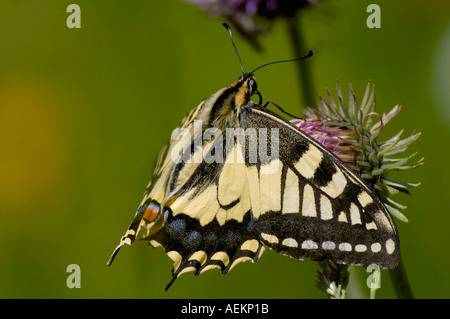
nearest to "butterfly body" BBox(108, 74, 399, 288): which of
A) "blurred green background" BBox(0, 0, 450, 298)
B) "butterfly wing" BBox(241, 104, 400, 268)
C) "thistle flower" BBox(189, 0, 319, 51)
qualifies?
"butterfly wing" BBox(241, 104, 400, 268)

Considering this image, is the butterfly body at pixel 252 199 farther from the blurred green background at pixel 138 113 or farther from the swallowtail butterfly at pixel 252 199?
the blurred green background at pixel 138 113

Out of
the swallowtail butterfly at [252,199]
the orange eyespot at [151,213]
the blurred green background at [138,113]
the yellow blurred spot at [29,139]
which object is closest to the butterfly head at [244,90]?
the swallowtail butterfly at [252,199]

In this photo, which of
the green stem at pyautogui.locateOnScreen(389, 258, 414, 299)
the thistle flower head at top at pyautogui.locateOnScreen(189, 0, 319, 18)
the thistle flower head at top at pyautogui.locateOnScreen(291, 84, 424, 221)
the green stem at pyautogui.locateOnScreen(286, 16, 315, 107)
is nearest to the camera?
the green stem at pyautogui.locateOnScreen(389, 258, 414, 299)

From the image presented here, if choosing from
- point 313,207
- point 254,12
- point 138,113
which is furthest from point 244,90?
point 138,113

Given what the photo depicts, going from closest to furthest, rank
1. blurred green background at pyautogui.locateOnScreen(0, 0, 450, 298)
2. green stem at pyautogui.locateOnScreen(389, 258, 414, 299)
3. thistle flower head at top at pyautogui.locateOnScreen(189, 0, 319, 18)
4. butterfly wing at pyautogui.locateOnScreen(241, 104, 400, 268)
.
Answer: butterfly wing at pyautogui.locateOnScreen(241, 104, 400, 268), green stem at pyautogui.locateOnScreen(389, 258, 414, 299), thistle flower head at top at pyautogui.locateOnScreen(189, 0, 319, 18), blurred green background at pyautogui.locateOnScreen(0, 0, 450, 298)

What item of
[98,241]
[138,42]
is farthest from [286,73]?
[98,241]

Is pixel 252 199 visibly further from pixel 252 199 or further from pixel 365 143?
pixel 365 143

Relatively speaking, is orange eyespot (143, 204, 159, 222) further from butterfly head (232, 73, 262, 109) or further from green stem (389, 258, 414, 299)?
green stem (389, 258, 414, 299)
